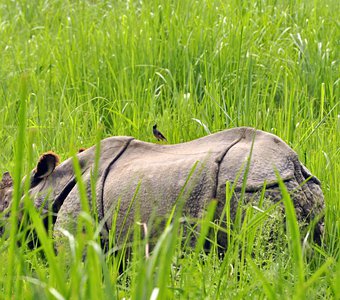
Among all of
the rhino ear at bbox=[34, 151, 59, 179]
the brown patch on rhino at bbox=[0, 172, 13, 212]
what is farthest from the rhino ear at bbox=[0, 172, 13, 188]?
the rhino ear at bbox=[34, 151, 59, 179]

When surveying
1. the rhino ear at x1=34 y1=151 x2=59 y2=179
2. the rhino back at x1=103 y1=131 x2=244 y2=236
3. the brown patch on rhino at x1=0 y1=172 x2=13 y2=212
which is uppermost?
the rhino back at x1=103 y1=131 x2=244 y2=236

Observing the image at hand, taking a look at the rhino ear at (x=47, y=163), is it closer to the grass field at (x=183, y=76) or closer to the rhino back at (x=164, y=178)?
the grass field at (x=183, y=76)

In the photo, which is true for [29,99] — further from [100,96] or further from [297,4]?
[297,4]

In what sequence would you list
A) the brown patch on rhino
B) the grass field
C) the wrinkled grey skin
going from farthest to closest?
1. the grass field
2. the brown patch on rhino
3. the wrinkled grey skin

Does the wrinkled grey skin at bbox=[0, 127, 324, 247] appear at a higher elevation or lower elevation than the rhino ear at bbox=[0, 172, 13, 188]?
higher

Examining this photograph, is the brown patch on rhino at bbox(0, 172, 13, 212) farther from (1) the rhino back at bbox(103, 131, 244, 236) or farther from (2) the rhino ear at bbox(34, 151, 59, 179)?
Answer: (1) the rhino back at bbox(103, 131, 244, 236)

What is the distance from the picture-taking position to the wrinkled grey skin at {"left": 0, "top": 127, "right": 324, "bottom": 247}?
2.80 meters

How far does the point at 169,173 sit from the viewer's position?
2.90m

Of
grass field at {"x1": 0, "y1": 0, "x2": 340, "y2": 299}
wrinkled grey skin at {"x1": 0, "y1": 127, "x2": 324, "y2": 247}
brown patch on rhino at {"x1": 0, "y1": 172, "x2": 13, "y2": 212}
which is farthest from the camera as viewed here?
grass field at {"x1": 0, "y1": 0, "x2": 340, "y2": 299}

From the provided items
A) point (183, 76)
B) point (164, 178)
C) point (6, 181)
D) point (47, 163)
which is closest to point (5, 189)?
point (6, 181)

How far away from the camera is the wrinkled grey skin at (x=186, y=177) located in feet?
9.18

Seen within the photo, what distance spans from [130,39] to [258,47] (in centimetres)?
86

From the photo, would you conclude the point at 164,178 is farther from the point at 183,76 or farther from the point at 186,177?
the point at 183,76

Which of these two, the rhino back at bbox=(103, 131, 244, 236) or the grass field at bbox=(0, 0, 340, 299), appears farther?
the grass field at bbox=(0, 0, 340, 299)
